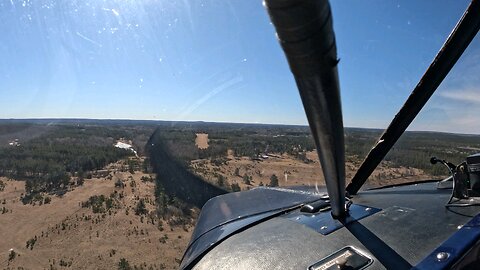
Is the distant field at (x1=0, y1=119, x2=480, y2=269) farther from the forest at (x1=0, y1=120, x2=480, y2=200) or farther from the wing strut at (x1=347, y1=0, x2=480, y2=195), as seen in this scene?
the wing strut at (x1=347, y1=0, x2=480, y2=195)

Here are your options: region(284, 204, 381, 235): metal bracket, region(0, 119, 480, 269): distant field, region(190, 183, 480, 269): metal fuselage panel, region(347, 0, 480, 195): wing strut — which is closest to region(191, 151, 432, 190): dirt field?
region(0, 119, 480, 269): distant field

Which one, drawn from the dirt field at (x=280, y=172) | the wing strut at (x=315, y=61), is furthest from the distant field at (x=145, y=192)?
the wing strut at (x=315, y=61)

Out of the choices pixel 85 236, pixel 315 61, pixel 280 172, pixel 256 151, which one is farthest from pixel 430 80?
pixel 256 151

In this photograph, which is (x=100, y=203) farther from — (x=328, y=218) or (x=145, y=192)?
(x=328, y=218)

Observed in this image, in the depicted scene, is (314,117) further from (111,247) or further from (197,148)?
(197,148)

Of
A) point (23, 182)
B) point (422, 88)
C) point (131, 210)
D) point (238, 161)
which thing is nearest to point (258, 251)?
point (422, 88)

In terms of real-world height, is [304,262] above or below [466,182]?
below

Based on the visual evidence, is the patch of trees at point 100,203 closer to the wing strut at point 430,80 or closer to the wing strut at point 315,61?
the wing strut at point 430,80

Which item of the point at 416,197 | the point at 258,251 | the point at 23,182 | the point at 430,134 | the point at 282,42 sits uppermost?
the point at 282,42
